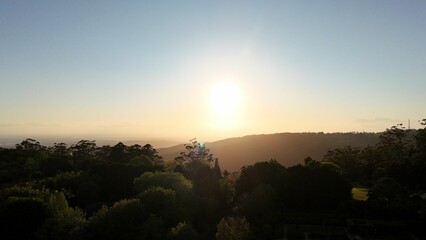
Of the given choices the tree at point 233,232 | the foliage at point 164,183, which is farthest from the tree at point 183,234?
the foliage at point 164,183

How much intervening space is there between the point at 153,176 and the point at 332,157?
54499mm

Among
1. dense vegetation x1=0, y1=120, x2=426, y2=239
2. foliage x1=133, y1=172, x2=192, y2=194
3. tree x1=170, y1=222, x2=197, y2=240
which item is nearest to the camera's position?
tree x1=170, y1=222, x2=197, y2=240

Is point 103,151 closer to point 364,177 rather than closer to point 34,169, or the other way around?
point 34,169

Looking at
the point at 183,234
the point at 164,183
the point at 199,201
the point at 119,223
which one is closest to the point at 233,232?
the point at 183,234

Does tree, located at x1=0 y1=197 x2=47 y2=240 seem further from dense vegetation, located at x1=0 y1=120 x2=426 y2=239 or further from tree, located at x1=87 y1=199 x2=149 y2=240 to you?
tree, located at x1=87 y1=199 x2=149 y2=240

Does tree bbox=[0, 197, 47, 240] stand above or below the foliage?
below

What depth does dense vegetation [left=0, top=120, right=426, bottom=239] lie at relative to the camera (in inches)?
1613

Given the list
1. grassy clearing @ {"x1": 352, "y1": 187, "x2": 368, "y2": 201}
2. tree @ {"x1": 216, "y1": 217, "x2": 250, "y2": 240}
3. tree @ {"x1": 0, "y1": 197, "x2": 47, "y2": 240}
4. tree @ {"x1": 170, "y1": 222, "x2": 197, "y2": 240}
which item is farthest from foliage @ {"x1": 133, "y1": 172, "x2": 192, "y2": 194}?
grassy clearing @ {"x1": 352, "y1": 187, "x2": 368, "y2": 201}

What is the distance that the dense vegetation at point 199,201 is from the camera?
4097 centimetres

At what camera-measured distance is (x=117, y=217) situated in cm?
4125

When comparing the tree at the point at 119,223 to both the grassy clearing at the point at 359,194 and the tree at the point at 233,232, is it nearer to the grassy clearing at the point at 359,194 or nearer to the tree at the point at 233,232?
the tree at the point at 233,232

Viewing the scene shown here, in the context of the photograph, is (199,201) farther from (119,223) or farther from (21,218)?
(21,218)

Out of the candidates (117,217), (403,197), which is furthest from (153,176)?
(403,197)

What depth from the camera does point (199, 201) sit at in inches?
2163
